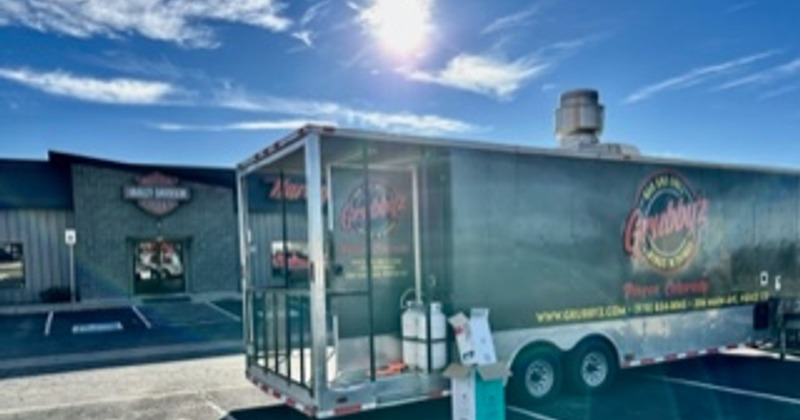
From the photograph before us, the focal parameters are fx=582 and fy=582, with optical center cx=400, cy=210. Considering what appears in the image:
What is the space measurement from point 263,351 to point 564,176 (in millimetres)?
4426

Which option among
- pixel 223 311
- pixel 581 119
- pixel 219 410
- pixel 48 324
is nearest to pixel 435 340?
pixel 219 410

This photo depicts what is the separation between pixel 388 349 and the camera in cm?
788

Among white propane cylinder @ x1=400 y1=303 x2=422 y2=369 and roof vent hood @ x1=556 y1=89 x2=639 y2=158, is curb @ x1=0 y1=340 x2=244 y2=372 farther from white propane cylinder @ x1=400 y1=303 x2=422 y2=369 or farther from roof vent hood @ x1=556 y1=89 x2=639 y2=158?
roof vent hood @ x1=556 y1=89 x2=639 y2=158

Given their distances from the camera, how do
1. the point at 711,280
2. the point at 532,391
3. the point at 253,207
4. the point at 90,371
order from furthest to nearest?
the point at 253,207, the point at 90,371, the point at 711,280, the point at 532,391

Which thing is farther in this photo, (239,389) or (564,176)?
(239,389)

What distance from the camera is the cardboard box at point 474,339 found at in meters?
6.07

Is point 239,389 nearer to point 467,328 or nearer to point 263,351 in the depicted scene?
point 263,351

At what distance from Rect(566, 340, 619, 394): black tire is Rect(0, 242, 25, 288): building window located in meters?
19.7

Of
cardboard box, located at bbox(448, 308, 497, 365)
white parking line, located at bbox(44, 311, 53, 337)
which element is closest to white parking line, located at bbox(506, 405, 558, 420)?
cardboard box, located at bbox(448, 308, 497, 365)

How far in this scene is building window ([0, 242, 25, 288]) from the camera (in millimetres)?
19844

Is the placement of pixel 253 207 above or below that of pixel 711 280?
above

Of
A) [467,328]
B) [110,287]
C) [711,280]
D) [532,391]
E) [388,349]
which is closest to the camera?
[467,328]

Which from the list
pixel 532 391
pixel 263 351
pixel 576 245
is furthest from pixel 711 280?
pixel 263 351

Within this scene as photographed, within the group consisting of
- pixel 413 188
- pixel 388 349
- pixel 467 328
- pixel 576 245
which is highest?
pixel 413 188
